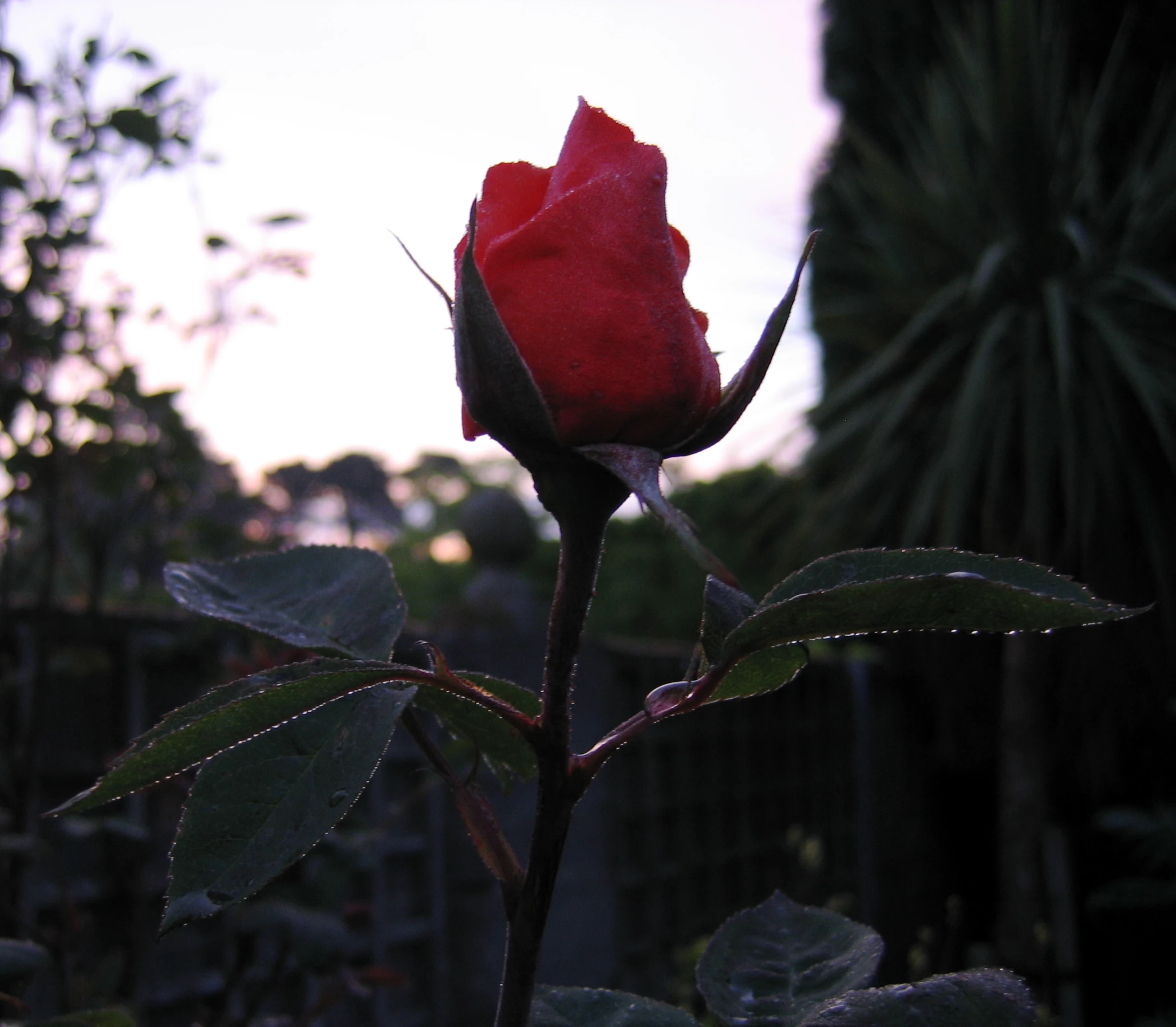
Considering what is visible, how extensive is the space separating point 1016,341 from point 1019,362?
68 mm

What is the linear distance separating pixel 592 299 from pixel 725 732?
312cm

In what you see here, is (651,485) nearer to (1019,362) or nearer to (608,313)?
(608,313)

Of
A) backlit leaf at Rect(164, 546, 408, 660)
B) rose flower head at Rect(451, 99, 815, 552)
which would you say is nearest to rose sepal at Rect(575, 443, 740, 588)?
rose flower head at Rect(451, 99, 815, 552)

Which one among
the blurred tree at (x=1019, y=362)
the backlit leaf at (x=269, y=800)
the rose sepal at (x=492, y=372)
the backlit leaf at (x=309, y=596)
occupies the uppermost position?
the blurred tree at (x=1019, y=362)

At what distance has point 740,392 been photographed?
11.1 inches

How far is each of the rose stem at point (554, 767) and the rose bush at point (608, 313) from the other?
3cm

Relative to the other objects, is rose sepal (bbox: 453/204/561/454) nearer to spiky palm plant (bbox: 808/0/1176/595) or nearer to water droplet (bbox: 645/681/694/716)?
water droplet (bbox: 645/681/694/716)

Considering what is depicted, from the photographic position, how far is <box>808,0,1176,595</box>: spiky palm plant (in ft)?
9.04

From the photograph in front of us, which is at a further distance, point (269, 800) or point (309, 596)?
point (309, 596)

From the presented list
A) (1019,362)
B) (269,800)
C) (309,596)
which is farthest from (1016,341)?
(269,800)

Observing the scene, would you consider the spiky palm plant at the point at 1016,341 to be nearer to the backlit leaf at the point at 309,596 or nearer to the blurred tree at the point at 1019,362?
the blurred tree at the point at 1019,362

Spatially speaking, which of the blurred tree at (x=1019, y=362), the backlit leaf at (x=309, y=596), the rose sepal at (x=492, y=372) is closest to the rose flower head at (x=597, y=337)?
the rose sepal at (x=492, y=372)

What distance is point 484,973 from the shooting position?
2059mm

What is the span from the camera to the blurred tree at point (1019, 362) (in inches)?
108
